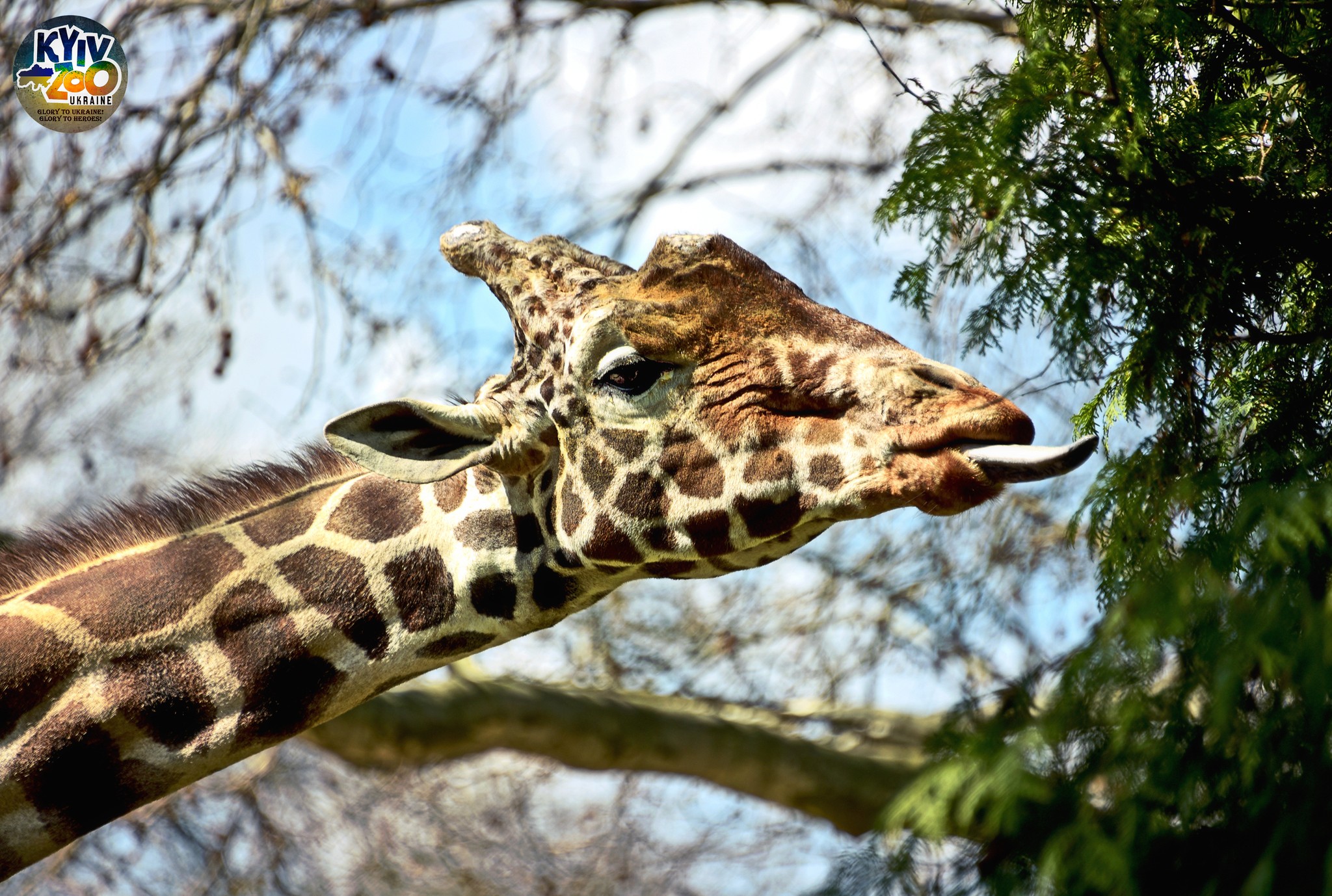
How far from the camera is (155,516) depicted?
390 cm

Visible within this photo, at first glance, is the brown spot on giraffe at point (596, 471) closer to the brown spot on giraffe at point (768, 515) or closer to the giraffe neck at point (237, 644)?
the giraffe neck at point (237, 644)

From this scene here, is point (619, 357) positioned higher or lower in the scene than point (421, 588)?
higher

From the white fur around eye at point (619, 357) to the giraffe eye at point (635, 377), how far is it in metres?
0.01

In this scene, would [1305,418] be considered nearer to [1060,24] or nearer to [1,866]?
[1060,24]

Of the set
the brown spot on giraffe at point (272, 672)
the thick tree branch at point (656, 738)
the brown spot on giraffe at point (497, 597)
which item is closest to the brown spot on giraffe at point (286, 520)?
the brown spot on giraffe at point (272, 672)

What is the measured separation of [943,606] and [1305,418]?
465 cm

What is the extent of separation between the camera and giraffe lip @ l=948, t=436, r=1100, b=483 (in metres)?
2.63

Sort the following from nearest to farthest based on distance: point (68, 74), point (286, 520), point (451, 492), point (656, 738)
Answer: point (451, 492)
point (286, 520)
point (68, 74)
point (656, 738)

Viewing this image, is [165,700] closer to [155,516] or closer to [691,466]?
[155,516]

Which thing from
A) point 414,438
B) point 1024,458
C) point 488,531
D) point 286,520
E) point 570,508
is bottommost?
point 286,520

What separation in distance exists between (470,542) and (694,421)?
75 cm

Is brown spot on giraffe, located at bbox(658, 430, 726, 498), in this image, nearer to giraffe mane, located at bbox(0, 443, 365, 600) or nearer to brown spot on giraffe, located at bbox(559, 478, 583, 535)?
brown spot on giraffe, located at bbox(559, 478, 583, 535)

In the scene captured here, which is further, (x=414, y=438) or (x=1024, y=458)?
(x=414, y=438)

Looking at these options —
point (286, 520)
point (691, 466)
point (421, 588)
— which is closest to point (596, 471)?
point (691, 466)
